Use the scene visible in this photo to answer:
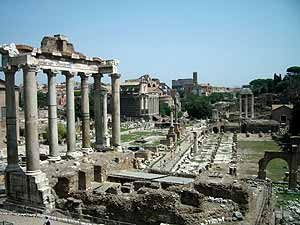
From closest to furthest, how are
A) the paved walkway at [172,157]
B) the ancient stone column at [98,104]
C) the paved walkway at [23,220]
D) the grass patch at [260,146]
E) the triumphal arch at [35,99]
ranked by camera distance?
the paved walkway at [23,220] < the triumphal arch at [35,99] < the ancient stone column at [98,104] < the paved walkway at [172,157] < the grass patch at [260,146]

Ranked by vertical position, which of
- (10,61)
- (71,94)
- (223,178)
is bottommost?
(223,178)

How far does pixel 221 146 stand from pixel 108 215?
40270 mm

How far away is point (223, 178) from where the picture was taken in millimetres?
15391

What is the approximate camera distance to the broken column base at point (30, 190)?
15.3 metres

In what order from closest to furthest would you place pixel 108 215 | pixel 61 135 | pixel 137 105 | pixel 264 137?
pixel 108 215, pixel 61 135, pixel 264 137, pixel 137 105

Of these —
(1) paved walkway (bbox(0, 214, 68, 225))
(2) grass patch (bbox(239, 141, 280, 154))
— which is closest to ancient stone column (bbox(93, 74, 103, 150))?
(1) paved walkway (bbox(0, 214, 68, 225))

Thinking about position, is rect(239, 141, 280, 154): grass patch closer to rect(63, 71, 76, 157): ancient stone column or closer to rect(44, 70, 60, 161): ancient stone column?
rect(63, 71, 76, 157): ancient stone column

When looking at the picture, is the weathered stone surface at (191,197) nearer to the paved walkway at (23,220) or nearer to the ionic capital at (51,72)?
the paved walkway at (23,220)

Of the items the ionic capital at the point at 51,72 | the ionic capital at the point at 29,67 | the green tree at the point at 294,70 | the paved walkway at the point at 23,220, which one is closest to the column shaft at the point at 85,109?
the ionic capital at the point at 51,72

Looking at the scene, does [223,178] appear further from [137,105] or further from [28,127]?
[137,105]

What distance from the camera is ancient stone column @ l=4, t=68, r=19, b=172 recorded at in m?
16.6

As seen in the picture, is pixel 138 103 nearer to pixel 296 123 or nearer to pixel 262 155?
pixel 296 123

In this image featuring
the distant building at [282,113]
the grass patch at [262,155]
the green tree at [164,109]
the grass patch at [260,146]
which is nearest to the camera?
the grass patch at [262,155]

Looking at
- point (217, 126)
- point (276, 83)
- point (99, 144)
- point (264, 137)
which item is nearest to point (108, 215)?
point (99, 144)
